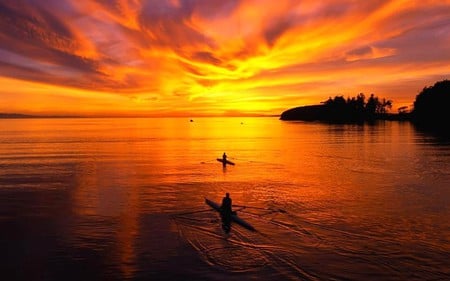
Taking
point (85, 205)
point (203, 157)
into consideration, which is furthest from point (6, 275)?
point (203, 157)

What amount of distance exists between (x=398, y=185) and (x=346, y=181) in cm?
664

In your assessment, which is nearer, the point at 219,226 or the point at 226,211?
the point at 219,226

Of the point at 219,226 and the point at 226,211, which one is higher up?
the point at 226,211

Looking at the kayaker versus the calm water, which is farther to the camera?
the kayaker

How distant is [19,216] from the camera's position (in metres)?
36.4

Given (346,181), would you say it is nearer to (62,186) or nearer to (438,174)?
(438,174)

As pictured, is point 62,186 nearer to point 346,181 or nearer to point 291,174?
point 291,174

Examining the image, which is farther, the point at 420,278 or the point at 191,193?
the point at 191,193

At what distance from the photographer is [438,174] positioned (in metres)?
58.3

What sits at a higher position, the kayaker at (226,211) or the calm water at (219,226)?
the kayaker at (226,211)

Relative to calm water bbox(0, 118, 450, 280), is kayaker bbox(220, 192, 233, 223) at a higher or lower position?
higher

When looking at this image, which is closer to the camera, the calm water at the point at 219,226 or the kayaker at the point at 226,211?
the calm water at the point at 219,226

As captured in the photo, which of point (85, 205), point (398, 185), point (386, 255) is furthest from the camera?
point (398, 185)

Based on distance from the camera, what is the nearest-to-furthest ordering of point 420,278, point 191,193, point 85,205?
1. point 420,278
2. point 85,205
3. point 191,193
